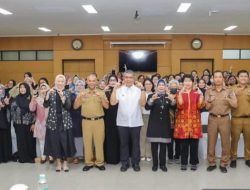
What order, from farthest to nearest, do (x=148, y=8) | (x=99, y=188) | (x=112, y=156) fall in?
(x=148, y=8), (x=112, y=156), (x=99, y=188)

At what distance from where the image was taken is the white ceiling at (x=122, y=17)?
24.6 feet

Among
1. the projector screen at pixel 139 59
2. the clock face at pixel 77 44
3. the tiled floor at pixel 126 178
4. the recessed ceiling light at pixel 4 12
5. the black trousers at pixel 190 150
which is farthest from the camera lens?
the clock face at pixel 77 44

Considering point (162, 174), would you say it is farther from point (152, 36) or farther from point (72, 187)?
point (152, 36)

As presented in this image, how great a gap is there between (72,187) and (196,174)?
66.2 inches

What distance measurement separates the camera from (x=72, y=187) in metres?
4.11

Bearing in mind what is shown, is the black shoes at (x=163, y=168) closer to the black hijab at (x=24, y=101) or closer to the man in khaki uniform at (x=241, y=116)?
the man in khaki uniform at (x=241, y=116)

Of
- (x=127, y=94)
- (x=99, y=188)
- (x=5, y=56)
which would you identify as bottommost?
(x=99, y=188)

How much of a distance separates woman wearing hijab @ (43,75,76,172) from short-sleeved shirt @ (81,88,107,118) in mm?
222

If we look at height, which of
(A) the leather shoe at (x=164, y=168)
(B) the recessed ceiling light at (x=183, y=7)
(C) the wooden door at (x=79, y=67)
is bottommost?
(A) the leather shoe at (x=164, y=168)

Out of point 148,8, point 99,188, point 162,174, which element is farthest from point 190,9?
point 99,188

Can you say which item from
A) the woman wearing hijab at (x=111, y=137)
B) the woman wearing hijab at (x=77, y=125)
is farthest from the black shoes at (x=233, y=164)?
the woman wearing hijab at (x=77, y=125)

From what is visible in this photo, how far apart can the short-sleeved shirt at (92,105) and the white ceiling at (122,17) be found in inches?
127

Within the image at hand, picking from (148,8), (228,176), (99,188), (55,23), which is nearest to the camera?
(99,188)

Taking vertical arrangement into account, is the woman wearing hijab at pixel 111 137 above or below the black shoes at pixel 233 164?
above
